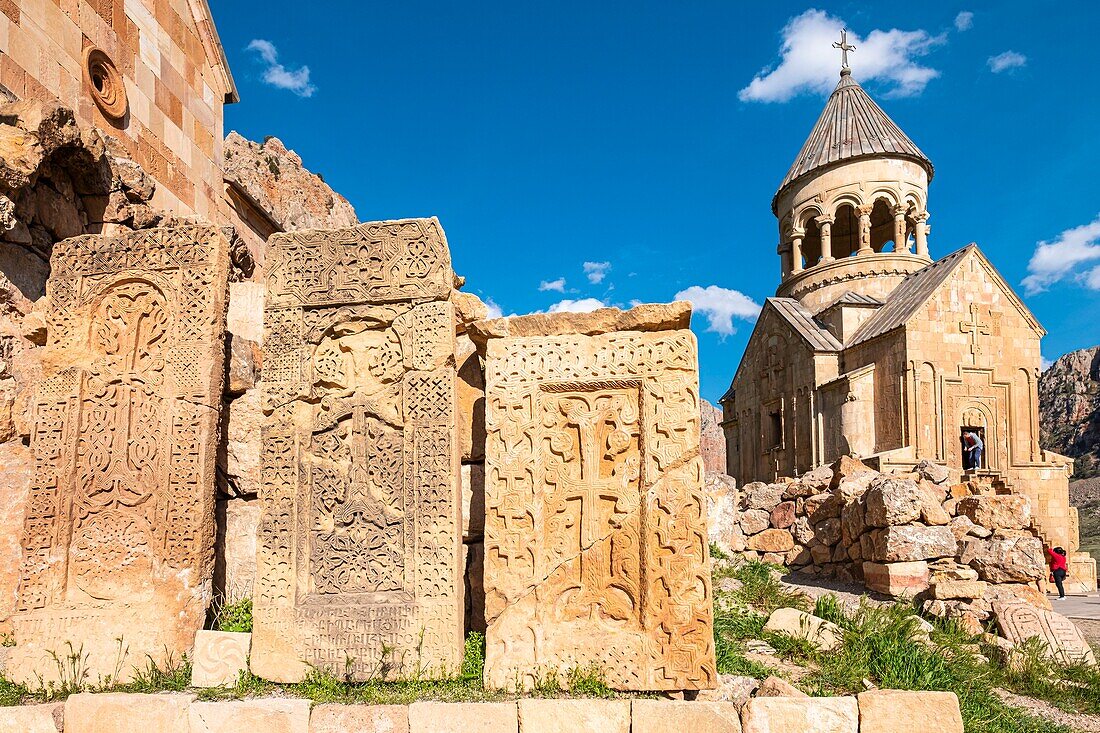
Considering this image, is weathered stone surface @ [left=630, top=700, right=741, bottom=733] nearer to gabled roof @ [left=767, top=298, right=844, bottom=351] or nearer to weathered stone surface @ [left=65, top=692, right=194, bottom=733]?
weathered stone surface @ [left=65, top=692, right=194, bottom=733]

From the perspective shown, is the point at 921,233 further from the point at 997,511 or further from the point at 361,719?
the point at 361,719

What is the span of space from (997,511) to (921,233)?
14.3 metres

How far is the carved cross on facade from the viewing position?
16002 millimetres

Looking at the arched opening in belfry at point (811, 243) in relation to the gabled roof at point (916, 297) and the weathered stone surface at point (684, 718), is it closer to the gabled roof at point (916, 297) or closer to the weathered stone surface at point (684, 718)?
the gabled roof at point (916, 297)

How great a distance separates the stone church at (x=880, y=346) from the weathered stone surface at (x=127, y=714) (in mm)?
11838

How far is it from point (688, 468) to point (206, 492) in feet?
8.23

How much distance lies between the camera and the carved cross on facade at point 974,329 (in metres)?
16.0

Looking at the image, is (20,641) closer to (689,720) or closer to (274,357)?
(274,357)

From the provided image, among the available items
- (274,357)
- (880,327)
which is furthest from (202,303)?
(880,327)

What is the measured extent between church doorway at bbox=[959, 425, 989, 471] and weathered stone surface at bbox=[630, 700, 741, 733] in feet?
47.7

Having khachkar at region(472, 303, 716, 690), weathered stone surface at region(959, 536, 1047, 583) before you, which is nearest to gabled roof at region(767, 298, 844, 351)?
weathered stone surface at region(959, 536, 1047, 583)

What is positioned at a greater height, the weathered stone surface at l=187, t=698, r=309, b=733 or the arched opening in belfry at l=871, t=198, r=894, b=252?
the arched opening in belfry at l=871, t=198, r=894, b=252

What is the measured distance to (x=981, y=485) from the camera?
409 inches

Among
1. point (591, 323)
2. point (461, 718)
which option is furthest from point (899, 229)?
point (461, 718)
